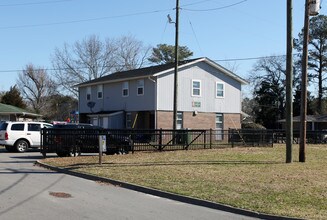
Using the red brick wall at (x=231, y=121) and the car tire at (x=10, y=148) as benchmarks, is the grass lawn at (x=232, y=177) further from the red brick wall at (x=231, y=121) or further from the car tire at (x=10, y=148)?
the red brick wall at (x=231, y=121)

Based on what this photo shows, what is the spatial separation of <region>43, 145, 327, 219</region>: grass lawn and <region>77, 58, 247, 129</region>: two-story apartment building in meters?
14.9

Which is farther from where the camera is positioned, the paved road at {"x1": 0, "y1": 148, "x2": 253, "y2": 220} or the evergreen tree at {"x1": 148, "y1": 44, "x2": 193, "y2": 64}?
the evergreen tree at {"x1": 148, "y1": 44, "x2": 193, "y2": 64}

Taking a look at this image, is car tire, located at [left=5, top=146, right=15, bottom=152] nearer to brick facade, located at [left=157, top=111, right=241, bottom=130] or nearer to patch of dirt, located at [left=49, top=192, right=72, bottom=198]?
brick facade, located at [left=157, top=111, right=241, bottom=130]

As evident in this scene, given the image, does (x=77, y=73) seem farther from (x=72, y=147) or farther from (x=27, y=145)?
(x=72, y=147)

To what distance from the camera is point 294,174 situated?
1445 cm

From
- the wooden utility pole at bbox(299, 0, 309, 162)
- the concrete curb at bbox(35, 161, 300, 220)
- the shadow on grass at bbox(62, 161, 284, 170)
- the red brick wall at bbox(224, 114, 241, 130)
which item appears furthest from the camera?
the red brick wall at bbox(224, 114, 241, 130)

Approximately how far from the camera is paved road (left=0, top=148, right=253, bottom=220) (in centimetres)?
870

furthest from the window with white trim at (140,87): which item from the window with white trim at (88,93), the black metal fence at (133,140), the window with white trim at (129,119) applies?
the black metal fence at (133,140)

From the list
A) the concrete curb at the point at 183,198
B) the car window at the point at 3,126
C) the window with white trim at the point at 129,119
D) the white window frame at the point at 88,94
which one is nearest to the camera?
the concrete curb at the point at 183,198

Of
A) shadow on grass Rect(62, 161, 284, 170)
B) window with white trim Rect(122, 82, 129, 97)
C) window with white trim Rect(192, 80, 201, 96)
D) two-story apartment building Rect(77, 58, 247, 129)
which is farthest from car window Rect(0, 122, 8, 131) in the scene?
window with white trim Rect(192, 80, 201, 96)

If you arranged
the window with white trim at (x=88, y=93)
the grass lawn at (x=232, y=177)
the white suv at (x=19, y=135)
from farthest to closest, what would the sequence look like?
the window with white trim at (x=88, y=93), the white suv at (x=19, y=135), the grass lawn at (x=232, y=177)

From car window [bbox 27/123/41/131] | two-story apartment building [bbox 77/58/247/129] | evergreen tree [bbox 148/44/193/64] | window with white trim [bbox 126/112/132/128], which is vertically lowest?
car window [bbox 27/123/41/131]

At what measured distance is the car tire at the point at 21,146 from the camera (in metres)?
25.2

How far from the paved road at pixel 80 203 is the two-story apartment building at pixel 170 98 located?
2212 centimetres
